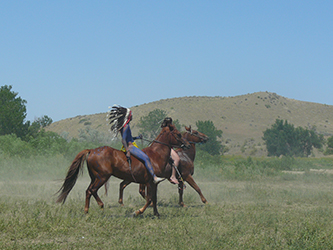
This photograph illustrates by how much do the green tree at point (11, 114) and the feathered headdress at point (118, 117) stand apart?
27258 millimetres

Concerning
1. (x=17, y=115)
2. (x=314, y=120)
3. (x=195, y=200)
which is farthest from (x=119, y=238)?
(x=314, y=120)

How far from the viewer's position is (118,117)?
9383 mm

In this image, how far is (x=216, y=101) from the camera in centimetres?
10431

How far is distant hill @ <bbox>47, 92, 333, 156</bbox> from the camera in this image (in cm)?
8575

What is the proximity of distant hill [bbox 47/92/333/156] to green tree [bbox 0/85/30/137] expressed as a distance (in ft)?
145

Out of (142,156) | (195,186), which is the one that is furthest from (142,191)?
(142,156)

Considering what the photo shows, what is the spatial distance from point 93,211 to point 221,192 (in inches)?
254

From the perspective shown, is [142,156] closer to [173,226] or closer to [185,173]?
[173,226]

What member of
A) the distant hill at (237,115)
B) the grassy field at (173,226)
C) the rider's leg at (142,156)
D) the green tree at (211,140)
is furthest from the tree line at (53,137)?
the distant hill at (237,115)

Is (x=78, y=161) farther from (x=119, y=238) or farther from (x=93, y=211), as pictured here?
(x=119, y=238)

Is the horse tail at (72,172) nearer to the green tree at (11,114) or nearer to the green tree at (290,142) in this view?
the green tree at (11,114)

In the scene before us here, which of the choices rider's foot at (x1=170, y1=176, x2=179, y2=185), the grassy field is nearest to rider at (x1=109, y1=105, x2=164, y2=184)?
the grassy field

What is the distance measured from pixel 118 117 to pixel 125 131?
40 cm

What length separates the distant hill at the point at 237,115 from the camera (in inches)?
3376
